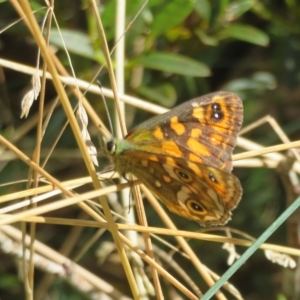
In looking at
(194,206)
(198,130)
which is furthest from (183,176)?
(198,130)


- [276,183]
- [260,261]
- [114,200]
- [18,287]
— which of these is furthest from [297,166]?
[18,287]

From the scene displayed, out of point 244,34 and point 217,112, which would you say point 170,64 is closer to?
point 244,34

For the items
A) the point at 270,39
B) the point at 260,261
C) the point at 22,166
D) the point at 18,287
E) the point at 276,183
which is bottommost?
the point at 260,261

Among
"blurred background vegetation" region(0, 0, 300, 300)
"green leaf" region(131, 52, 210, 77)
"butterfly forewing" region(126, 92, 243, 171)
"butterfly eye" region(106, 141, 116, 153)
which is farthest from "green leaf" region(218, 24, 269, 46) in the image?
"butterfly eye" region(106, 141, 116, 153)

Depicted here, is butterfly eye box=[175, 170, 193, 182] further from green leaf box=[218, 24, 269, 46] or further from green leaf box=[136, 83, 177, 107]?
green leaf box=[218, 24, 269, 46]

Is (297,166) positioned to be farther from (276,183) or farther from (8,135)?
(8,135)

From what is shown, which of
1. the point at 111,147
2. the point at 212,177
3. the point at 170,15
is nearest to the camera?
the point at 212,177

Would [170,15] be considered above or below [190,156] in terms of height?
above
